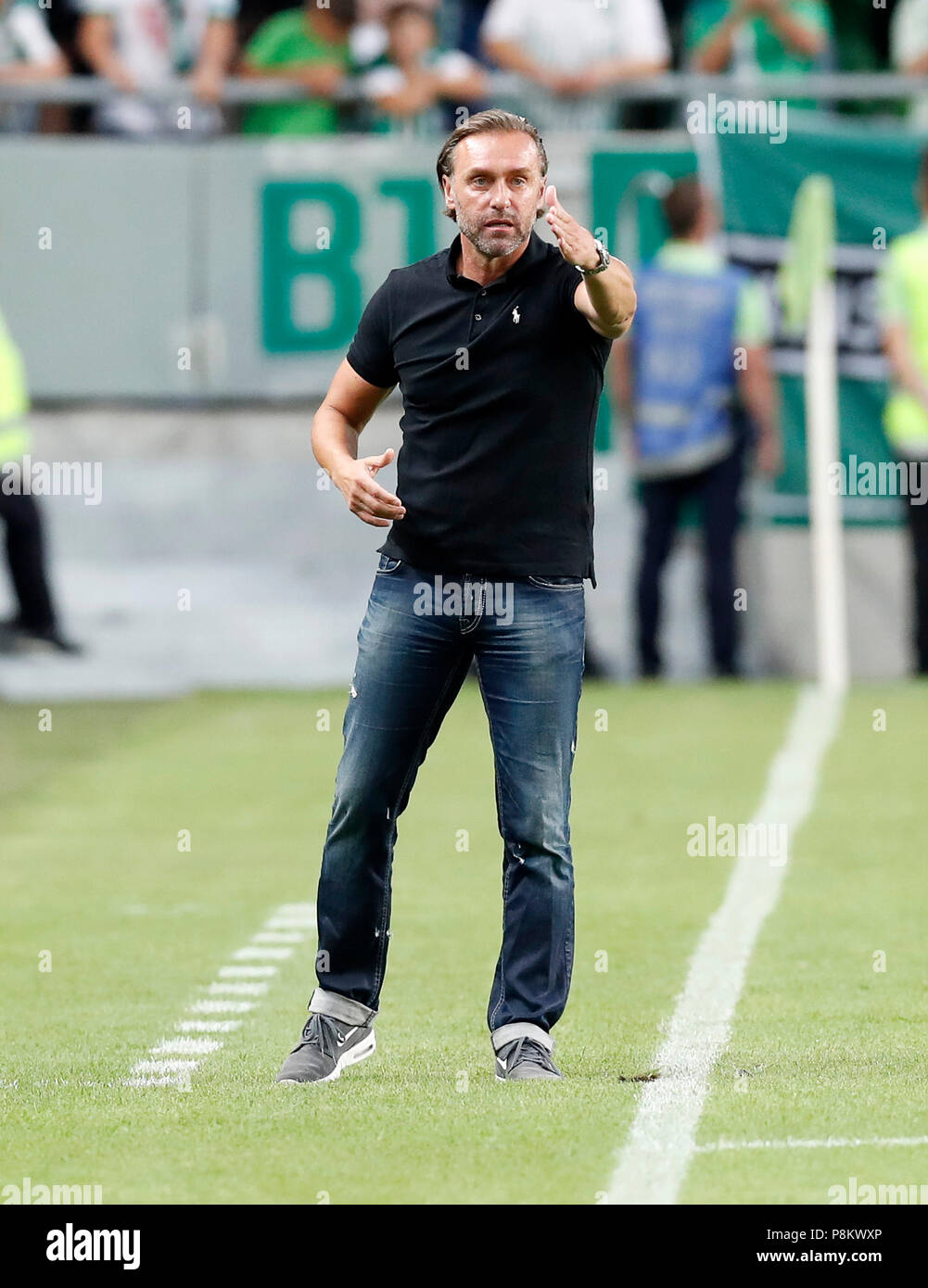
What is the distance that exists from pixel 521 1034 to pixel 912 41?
40.3ft

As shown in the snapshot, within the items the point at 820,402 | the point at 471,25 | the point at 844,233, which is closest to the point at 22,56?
the point at 471,25

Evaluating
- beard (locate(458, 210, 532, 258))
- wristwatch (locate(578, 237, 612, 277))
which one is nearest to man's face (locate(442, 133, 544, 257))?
beard (locate(458, 210, 532, 258))

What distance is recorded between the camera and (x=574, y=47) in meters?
16.0

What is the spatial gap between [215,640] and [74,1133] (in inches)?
391

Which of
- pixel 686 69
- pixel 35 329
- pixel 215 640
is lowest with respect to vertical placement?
pixel 215 640

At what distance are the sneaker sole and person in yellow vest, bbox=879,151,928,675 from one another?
9374 millimetres

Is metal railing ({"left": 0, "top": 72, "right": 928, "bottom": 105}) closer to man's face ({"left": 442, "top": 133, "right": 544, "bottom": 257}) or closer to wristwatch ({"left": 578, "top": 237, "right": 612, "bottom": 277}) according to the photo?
man's face ({"left": 442, "top": 133, "right": 544, "bottom": 257})

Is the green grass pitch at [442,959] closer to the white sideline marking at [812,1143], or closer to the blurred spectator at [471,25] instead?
the white sideline marking at [812,1143]

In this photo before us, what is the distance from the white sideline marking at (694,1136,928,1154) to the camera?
17.2 feet

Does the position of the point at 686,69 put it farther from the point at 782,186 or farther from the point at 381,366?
the point at 381,366

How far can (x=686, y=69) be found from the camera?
17.4 m

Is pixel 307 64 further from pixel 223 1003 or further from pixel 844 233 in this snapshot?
pixel 223 1003
